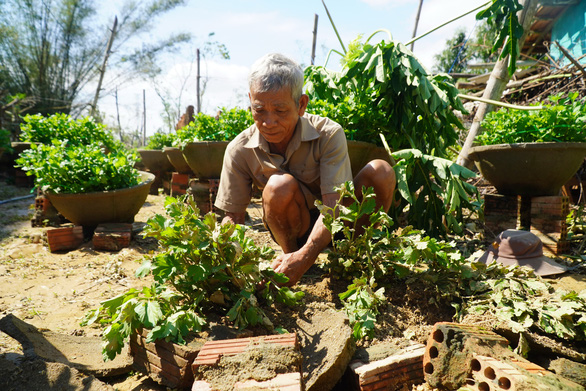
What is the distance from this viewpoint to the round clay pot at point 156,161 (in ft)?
23.6

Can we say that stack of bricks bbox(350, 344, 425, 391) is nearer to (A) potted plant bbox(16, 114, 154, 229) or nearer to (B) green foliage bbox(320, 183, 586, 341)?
(B) green foliage bbox(320, 183, 586, 341)

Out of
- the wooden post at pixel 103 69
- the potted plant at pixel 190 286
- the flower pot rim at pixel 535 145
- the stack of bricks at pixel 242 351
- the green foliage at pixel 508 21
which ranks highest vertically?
the wooden post at pixel 103 69

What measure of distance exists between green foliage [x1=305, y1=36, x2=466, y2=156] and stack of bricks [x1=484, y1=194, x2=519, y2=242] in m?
0.72

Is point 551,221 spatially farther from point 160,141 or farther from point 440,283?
point 160,141

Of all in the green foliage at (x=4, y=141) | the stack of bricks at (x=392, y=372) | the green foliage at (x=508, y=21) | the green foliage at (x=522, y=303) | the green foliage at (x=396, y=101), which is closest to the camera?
the stack of bricks at (x=392, y=372)

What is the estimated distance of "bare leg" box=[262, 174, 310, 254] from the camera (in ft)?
7.21

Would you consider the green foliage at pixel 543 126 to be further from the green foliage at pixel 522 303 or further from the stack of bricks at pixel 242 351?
the stack of bricks at pixel 242 351

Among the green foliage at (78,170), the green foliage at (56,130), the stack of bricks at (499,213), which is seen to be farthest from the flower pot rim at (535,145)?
the green foliage at (56,130)

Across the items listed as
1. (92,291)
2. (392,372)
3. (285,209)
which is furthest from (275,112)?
(92,291)

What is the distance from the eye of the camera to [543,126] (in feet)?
10.5

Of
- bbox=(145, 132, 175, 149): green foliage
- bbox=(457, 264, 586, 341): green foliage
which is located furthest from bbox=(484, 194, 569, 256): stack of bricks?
bbox=(145, 132, 175, 149): green foliage

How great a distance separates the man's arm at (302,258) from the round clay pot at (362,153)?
1.36 meters

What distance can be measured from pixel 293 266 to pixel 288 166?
779 mm

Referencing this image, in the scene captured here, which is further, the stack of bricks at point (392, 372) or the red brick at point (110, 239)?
the red brick at point (110, 239)
